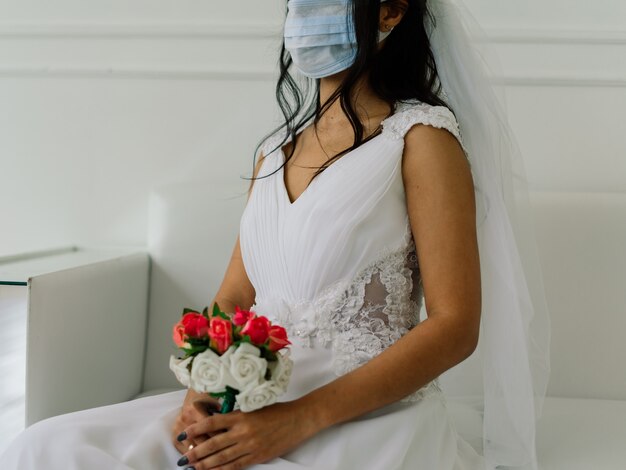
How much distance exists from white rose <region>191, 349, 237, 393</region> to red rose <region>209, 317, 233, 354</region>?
13 mm

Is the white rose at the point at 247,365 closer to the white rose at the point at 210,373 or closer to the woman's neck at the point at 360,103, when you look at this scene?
the white rose at the point at 210,373

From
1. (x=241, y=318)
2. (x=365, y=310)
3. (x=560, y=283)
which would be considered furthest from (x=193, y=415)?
(x=560, y=283)

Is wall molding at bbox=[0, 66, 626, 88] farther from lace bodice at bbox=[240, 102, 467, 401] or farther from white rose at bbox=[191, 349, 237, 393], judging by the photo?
white rose at bbox=[191, 349, 237, 393]

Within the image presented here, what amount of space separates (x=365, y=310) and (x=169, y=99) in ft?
3.77

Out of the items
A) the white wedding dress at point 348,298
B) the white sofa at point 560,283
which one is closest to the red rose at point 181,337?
the white wedding dress at point 348,298

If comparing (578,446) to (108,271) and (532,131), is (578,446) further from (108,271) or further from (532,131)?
(108,271)

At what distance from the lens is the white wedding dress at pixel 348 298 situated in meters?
1.25

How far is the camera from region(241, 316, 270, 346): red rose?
1088mm

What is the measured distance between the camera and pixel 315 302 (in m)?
1.39

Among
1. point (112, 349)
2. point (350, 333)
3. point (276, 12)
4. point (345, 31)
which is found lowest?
point (350, 333)

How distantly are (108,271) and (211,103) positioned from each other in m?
0.65

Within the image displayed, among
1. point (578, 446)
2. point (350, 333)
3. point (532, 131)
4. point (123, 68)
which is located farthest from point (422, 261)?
point (123, 68)

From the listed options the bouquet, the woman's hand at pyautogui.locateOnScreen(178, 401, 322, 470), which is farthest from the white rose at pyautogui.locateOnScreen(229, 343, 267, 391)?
the woman's hand at pyautogui.locateOnScreen(178, 401, 322, 470)

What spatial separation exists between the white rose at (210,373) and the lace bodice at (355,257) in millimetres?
300
